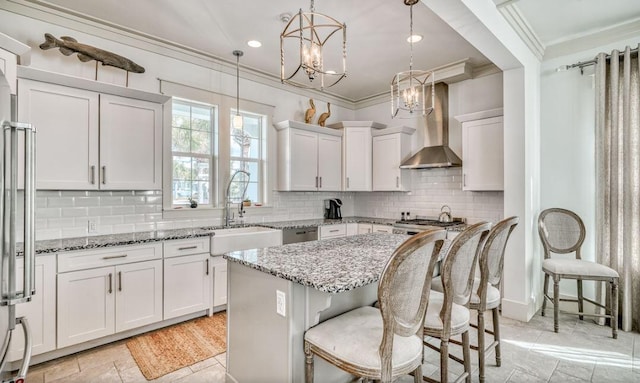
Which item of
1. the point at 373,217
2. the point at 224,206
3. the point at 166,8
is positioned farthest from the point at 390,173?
the point at 166,8

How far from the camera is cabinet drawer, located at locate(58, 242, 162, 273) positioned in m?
2.57

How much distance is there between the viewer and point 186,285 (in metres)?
3.23

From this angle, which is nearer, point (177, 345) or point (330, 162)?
point (177, 345)

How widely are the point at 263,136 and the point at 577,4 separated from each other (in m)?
3.60

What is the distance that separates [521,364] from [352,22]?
10.6ft

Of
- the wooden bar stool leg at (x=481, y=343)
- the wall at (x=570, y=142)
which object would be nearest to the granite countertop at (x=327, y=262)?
the wooden bar stool leg at (x=481, y=343)

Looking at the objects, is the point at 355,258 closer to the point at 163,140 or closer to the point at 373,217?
the point at 163,140

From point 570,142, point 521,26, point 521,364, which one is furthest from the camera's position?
point 570,142

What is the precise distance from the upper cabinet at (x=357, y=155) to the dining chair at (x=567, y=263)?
2341 mm

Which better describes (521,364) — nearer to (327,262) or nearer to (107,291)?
(327,262)

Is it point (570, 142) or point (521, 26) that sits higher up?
point (521, 26)

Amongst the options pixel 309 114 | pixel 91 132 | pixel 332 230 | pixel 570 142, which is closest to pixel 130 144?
pixel 91 132

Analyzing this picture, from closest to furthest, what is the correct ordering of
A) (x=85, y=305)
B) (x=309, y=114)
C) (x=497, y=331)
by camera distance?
(x=497, y=331)
(x=85, y=305)
(x=309, y=114)

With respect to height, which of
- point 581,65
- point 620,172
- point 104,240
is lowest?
point 104,240
